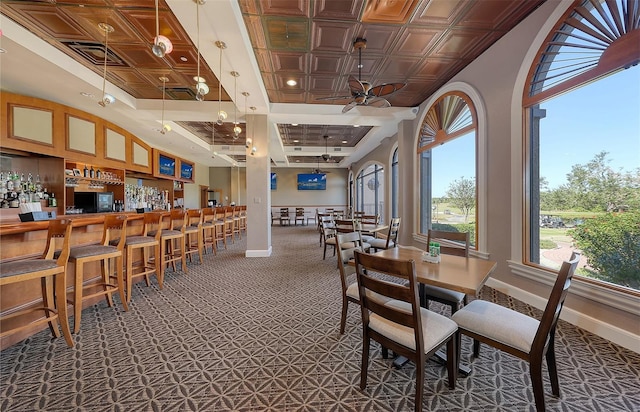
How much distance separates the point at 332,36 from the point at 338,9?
0.44 meters

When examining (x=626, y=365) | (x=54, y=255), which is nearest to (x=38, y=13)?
(x=54, y=255)

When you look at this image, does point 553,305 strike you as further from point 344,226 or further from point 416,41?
point 416,41

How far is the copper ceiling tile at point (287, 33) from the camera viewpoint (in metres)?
2.96

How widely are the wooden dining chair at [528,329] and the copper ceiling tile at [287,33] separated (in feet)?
11.5

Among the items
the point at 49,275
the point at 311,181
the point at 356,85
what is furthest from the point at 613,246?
the point at 311,181

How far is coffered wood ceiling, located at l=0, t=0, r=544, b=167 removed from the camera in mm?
2721

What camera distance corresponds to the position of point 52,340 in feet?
6.90

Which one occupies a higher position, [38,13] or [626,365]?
[38,13]

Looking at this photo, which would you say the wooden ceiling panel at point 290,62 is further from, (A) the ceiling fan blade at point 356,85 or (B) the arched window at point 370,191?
(B) the arched window at point 370,191

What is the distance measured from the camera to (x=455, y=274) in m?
1.64

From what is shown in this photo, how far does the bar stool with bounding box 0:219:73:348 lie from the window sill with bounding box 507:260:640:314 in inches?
182

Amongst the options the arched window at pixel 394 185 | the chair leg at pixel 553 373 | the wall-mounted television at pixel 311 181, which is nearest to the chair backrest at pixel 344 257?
the chair leg at pixel 553 373

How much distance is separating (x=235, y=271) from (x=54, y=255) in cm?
228

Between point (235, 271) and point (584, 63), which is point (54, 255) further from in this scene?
point (584, 63)
